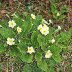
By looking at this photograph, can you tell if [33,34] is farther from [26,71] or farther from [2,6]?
[2,6]

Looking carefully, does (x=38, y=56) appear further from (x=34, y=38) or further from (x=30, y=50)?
(x=34, y=38)

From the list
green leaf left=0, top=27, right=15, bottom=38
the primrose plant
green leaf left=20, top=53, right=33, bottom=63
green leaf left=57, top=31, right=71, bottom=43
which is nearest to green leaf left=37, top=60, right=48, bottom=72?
the primrose plant

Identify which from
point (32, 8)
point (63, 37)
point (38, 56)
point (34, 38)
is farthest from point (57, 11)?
point (38, 56)

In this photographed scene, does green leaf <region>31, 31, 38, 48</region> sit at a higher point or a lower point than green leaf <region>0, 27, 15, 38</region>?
lower

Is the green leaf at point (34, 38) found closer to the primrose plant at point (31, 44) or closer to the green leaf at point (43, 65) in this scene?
the primrose plant at point (31, 44)

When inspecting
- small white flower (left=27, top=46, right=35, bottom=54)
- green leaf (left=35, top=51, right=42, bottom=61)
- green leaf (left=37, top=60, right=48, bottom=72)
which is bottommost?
green leaf (left=37, top=60, right=48, bottom=72)

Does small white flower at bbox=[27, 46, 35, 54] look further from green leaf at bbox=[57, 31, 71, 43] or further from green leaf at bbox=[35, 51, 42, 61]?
green leaf at bbox=[57, 31, 71, 43]

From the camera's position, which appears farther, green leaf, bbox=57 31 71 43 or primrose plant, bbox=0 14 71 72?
green leaf, bbox=57 31 71 43

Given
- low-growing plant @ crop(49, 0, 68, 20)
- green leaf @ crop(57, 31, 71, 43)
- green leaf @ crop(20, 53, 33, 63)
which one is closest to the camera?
green leaf @ crop(20, 53, 33, 63)

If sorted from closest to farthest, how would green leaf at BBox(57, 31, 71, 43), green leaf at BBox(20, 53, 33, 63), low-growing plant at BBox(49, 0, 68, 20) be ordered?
green leaf at BBox(20, 53, 33, 63) < green leaf at BBox(57, 31, 71, 43) < low-growing plant at BBox(49, 0, 68, 20)

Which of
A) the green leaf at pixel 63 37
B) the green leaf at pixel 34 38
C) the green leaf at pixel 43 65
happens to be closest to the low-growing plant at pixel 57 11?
the green leaf at pixel 63 37
